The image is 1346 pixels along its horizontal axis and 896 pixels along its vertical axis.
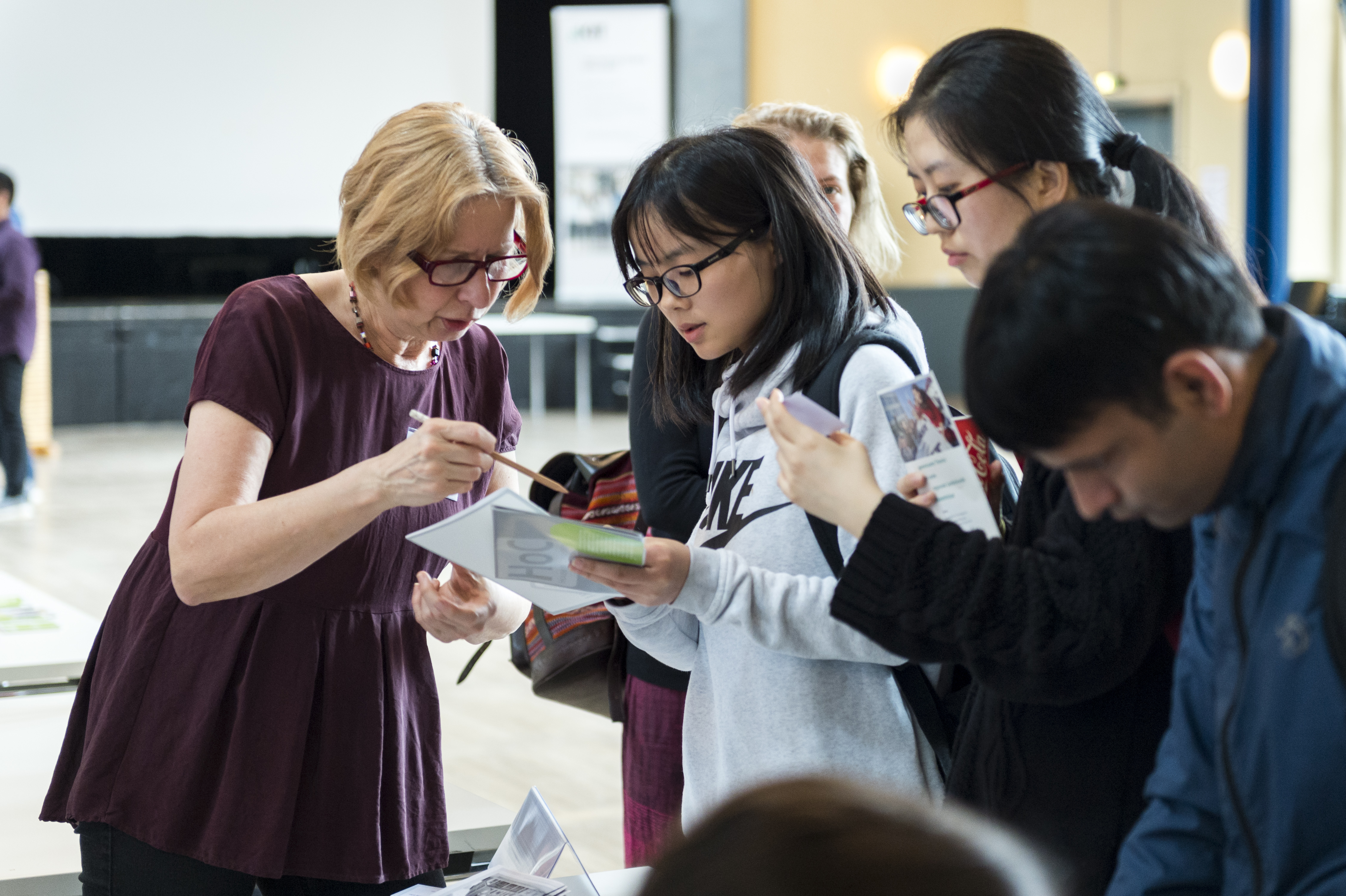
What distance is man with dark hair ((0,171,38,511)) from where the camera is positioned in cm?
738

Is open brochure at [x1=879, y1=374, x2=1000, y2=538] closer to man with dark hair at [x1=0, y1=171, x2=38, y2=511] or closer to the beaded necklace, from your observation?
the beaded necklace

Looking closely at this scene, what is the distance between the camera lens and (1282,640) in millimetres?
885

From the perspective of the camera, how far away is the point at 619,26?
39.9ft

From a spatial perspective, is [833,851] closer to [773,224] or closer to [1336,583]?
[1336,583]

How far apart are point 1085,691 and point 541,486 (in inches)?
54.2

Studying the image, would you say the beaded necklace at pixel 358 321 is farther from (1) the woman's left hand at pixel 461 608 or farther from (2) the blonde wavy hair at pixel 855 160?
(2) the blonde wavy hair at pixel 855 160

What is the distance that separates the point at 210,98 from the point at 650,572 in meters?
11.5

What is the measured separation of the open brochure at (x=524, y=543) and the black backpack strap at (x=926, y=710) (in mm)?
364

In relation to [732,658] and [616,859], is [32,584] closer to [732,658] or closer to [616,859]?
[616,859]

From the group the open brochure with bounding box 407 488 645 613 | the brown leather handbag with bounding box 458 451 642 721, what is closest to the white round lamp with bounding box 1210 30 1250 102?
the brown leather handbag with bounding box 458 451 642 721

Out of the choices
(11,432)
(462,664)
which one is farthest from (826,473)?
(11,432)

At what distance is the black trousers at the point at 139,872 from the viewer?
5.04 ft

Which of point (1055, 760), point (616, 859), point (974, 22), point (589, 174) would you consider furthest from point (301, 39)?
point (1055, 760)

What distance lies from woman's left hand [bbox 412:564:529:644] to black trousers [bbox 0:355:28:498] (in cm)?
658
